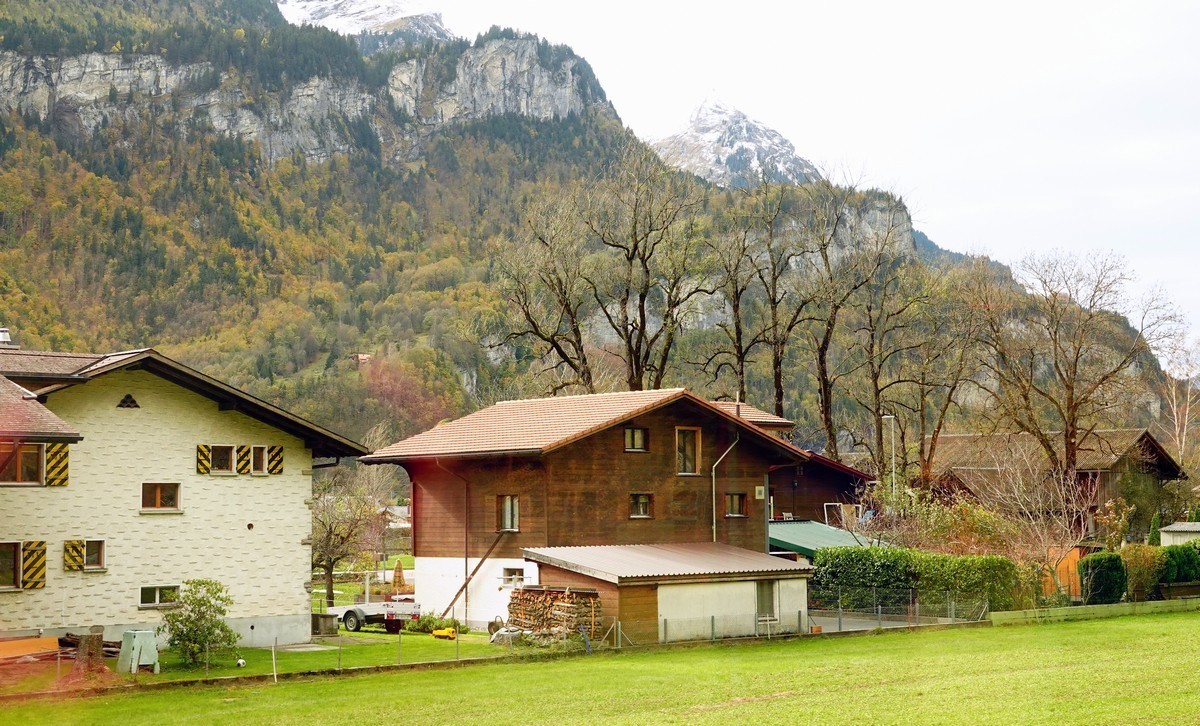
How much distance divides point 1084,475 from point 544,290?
117ft

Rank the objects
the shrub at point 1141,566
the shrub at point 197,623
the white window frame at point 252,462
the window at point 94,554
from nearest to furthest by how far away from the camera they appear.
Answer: the shrub at point 197,623
the window at point 94,554
the white window frame at point 252,462
the shrub at point 1141,566

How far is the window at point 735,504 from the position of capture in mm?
47125

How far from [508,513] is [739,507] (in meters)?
9.66

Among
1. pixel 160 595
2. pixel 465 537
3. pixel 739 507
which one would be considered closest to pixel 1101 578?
pixel 739 507

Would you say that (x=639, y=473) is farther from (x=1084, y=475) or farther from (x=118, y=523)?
(x=1084, y=475)

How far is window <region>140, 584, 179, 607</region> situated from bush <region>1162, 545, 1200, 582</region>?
129 feet

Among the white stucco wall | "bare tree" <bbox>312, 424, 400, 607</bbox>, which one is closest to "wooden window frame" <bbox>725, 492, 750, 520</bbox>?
the white stucco wall

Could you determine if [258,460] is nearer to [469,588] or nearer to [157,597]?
[157,597]

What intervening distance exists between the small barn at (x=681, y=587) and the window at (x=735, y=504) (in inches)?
148

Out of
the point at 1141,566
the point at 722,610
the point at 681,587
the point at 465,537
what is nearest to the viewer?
the point at 681,587

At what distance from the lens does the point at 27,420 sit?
2839 cm

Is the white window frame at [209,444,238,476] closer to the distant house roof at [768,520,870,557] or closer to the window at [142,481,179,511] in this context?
the window at [142,481,179,511]

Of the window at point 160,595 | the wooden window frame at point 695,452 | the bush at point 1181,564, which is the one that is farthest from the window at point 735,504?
the window at point 160,595

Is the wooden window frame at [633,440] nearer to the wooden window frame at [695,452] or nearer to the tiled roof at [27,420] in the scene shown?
the wooden window frame at [695,452]
